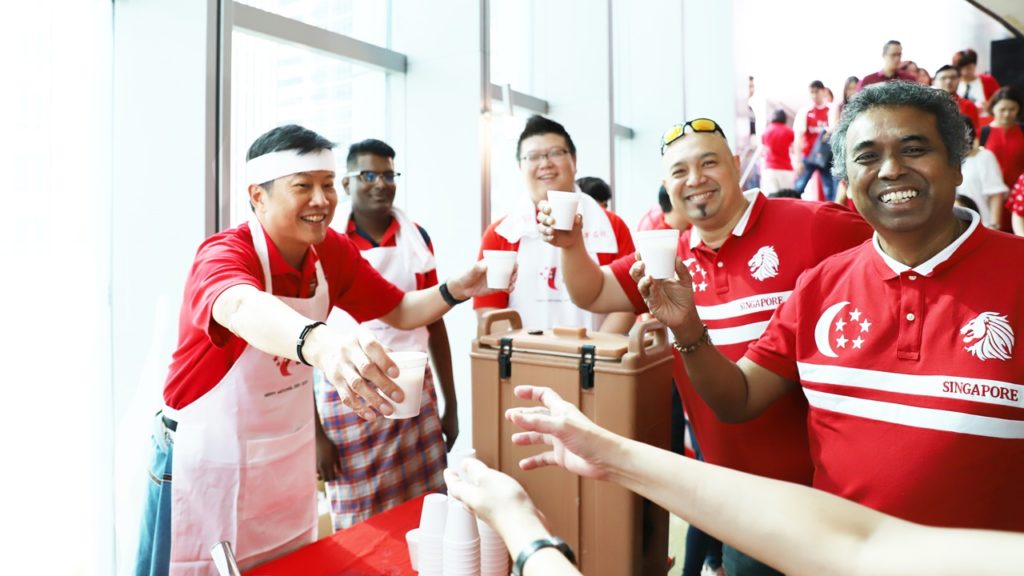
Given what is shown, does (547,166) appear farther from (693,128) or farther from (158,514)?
(158,514)

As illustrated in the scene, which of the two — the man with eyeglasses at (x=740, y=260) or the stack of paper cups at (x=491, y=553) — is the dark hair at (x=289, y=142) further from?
the stack of paper cups at (x=491, y=553)

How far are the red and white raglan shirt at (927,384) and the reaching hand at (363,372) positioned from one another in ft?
3.31

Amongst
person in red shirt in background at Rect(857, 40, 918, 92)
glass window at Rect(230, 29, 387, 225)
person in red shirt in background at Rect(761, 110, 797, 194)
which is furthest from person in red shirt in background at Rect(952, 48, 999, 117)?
glass window at Rect(230, 29, 387, 225)

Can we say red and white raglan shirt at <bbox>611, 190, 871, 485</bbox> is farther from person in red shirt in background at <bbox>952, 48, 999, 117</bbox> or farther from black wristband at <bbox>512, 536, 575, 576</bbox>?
person in red shirt in background at <bbox>952, 48, 999, 117</bbox>

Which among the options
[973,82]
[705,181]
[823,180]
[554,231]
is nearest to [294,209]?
[554,231]

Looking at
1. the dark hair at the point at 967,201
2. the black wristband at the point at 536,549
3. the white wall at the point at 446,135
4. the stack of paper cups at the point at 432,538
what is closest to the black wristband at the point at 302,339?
the stack of paper cups at the point at 432,538

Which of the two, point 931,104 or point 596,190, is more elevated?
point 596,190

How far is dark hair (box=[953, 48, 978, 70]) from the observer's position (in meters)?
5.57

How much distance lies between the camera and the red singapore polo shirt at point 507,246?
2928 millimetres

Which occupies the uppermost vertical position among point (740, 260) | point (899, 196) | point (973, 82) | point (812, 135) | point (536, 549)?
point (973, 82)

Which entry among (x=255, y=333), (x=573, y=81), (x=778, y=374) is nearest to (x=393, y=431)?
(x=255, y=333)

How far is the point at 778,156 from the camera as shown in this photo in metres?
6.59

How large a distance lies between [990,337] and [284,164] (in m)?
1.82

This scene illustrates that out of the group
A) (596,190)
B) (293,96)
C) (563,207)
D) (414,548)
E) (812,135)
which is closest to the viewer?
(414,548)
